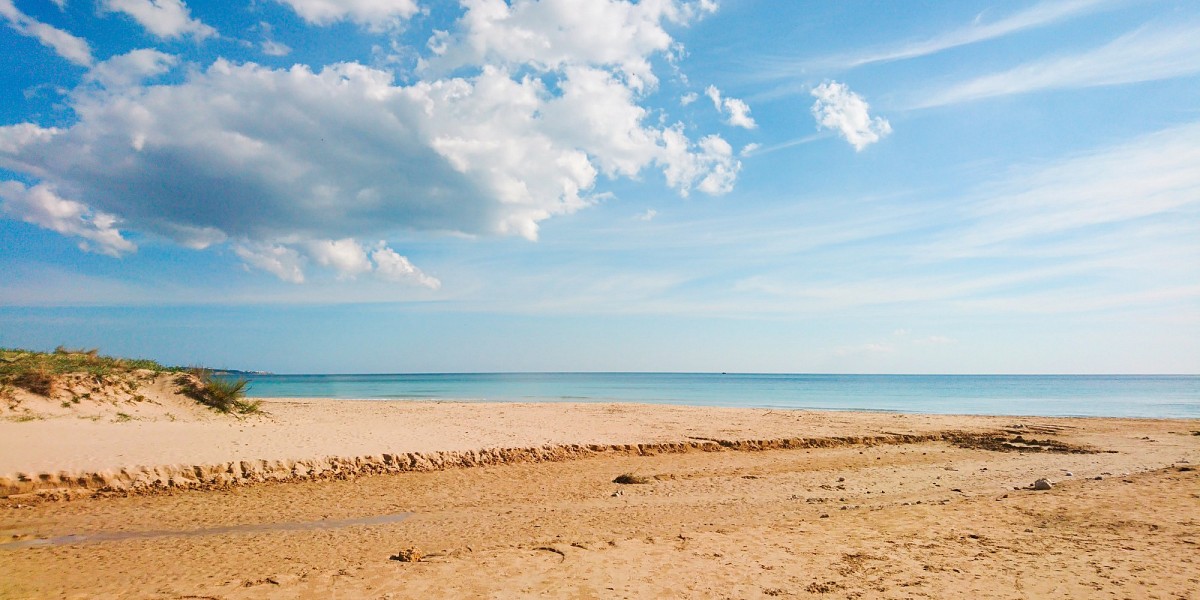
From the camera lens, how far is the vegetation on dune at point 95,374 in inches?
585

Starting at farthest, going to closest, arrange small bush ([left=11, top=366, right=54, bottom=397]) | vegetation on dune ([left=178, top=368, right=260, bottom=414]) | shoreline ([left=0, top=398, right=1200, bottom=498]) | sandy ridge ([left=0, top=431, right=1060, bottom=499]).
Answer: vegetation on dune ([left=178, top=368, right=260, bottom=414]), small bush ([left=11, top=366, right=54, bottom=397]), shoreline ([left=0, top=398, right=1200, bottom=498]), sandy ridge ([left=0, top=431, right=1060, bottom=499])

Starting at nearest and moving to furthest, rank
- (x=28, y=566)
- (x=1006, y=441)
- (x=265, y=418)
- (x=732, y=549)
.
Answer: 1. (x=28, y=566)
2. (x=732, y=549)
3. (x=265, y=418)
4. (x=1006, y=441)

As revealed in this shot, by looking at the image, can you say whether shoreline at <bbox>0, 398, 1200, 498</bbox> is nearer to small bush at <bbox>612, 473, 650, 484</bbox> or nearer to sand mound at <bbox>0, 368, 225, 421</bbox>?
sand mound at <bbox>0, 368, 225, 421</bbox>

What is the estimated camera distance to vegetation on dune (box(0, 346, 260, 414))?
14859mm

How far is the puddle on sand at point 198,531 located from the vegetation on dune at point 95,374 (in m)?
8.96

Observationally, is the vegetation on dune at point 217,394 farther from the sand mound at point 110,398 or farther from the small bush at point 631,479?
the small bush at point 631,479

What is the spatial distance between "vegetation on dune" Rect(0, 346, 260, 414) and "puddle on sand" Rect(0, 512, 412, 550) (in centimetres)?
896

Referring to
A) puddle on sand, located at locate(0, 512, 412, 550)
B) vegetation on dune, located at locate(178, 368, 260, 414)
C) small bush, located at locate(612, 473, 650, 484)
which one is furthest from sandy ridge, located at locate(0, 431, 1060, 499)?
vegetation on dune, located at locate(178, 368, 260, 414)

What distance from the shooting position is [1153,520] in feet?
29.7

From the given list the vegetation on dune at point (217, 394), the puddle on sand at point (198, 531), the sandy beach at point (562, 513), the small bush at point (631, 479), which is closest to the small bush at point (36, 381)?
the sandy beach at point (562, 513)

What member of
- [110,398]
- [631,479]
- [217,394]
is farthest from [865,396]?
[110,398]

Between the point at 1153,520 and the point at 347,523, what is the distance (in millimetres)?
12257

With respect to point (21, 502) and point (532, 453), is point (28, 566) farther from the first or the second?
point (532, 453)

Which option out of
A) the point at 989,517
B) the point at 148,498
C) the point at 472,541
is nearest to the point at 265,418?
the point at 148,498
